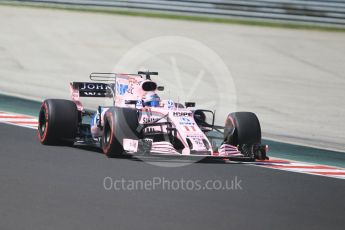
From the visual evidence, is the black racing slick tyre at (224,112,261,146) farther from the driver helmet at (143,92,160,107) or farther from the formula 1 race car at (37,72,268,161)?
the driver helmet at (143,92,160,107)

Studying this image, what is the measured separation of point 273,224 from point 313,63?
14.9m

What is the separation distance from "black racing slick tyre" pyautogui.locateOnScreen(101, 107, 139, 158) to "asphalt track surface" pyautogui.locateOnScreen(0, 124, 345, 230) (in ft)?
0.67

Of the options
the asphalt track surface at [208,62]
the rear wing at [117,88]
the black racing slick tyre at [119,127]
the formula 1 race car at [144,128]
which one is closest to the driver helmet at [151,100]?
the formula 1 race car at [144,128]

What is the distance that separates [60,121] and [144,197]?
3.94 m

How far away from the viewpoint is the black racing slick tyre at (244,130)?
551 inches

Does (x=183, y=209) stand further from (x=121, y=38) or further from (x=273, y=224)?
(x=121, y=38)

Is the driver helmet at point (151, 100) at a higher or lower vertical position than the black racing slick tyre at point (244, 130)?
higher

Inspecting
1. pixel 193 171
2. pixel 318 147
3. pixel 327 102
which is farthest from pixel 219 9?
pixel 193 171

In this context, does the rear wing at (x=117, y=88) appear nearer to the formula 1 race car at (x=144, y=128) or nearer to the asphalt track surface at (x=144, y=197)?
the formula 1 race car at (x=144, y=128)

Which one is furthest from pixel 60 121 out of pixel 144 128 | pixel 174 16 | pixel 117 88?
pixel 174 16

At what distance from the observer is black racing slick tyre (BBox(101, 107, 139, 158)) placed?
1309 centimetres

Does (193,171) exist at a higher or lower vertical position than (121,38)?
lower

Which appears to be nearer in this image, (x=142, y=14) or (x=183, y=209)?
(x=183, y=209)

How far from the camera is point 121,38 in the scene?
26.0m
